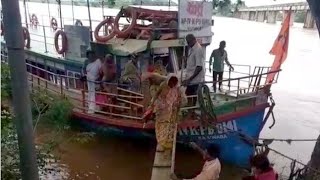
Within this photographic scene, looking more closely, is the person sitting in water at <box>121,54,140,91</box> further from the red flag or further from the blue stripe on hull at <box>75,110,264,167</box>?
the red flag

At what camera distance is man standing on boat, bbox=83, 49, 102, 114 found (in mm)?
8147

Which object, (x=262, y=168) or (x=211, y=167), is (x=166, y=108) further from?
(x=262, y=168)

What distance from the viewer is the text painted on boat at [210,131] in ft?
24.8

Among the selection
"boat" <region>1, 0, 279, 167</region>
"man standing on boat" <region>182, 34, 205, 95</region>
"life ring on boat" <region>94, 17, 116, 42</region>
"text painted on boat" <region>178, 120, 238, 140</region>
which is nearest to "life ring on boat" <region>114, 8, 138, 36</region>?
"boat" <region>1, 0, 279, 167</region>

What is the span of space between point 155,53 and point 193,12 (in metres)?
1.23

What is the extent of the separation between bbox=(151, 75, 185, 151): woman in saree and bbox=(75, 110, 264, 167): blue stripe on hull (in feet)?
6.57

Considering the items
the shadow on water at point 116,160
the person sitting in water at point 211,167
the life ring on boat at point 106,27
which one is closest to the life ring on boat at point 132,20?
the life ring on boat at point 106,27

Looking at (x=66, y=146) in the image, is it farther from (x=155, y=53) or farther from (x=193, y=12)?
(x=193, y=12)

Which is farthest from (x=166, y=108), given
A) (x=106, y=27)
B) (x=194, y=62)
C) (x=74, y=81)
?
(x=74, y=81)

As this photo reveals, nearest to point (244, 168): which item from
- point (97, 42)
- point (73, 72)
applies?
point (97, 42)

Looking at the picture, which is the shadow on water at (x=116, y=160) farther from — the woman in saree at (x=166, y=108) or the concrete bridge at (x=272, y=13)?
the concrete bridge at (x=272, y=13)

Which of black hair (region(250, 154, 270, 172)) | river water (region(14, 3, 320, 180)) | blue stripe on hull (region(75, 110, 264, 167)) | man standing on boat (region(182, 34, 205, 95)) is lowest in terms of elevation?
river water (region(14, 3, 320, 180))

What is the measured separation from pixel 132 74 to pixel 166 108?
96.9 inches

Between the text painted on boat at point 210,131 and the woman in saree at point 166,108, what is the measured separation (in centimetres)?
198
